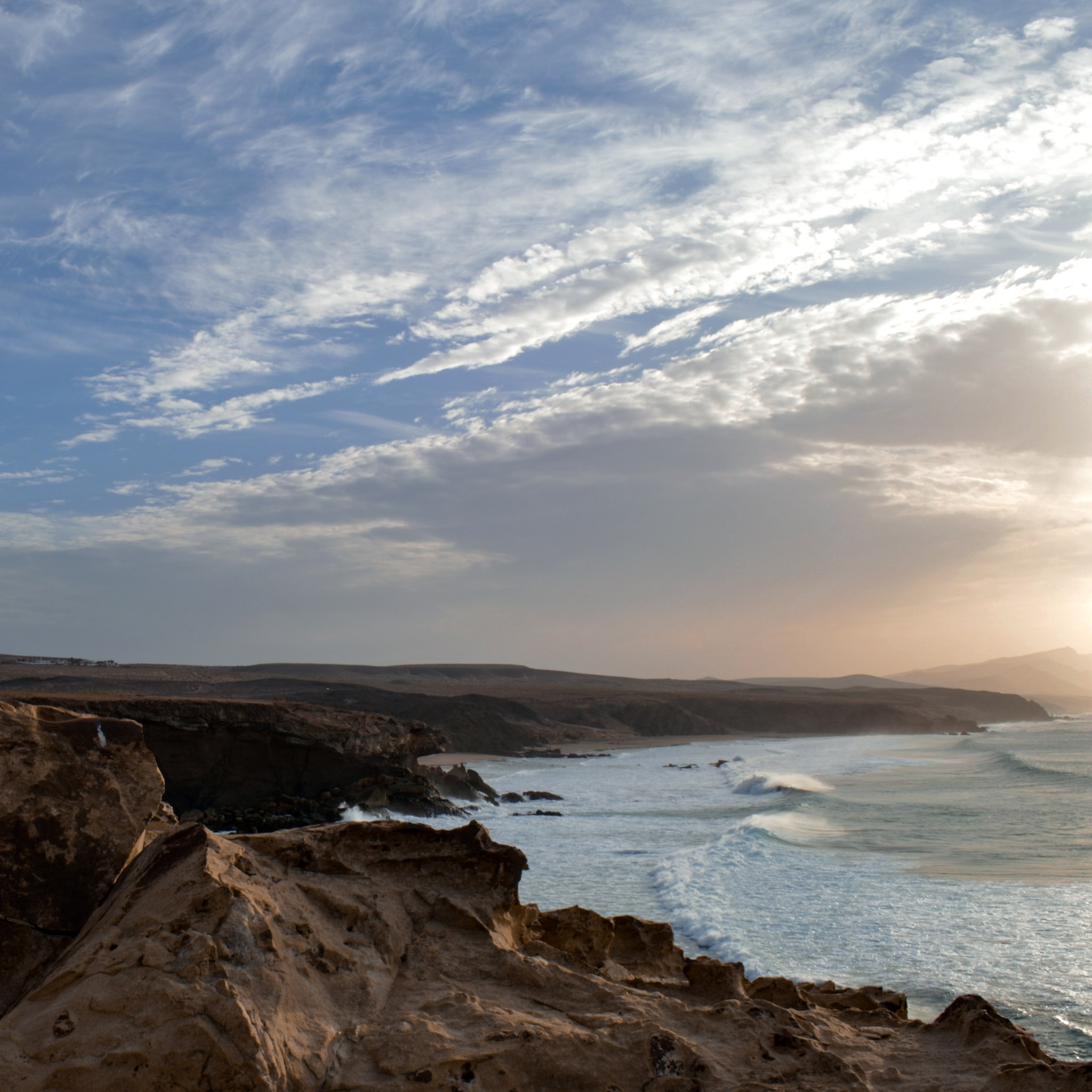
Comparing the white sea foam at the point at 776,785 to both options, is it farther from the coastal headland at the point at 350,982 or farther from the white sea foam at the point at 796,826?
the coastal headland at the point at 350,982

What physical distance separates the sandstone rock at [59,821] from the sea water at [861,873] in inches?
297

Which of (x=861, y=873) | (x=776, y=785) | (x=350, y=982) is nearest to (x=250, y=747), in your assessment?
(x=861, y=873)

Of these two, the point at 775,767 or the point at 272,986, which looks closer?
the point at 272,986

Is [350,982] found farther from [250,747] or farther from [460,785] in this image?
[460,785]

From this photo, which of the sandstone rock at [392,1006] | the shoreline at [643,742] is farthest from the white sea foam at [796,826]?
the shoreline at [643,742]

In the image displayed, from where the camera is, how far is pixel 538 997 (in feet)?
13.6

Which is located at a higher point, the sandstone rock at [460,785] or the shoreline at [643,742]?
the sandstone rock at [460,785]

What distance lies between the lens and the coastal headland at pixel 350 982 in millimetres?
3320

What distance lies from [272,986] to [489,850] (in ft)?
5.49

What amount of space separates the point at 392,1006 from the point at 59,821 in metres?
2.03

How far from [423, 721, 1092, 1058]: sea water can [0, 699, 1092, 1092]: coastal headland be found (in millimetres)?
4650

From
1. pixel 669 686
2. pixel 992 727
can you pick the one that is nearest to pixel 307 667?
pixel 669 686

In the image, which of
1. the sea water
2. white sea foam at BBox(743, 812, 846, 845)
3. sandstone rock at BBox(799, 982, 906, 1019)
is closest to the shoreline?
the sea water

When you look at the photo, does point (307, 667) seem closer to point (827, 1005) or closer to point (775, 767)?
point (775, 767)
